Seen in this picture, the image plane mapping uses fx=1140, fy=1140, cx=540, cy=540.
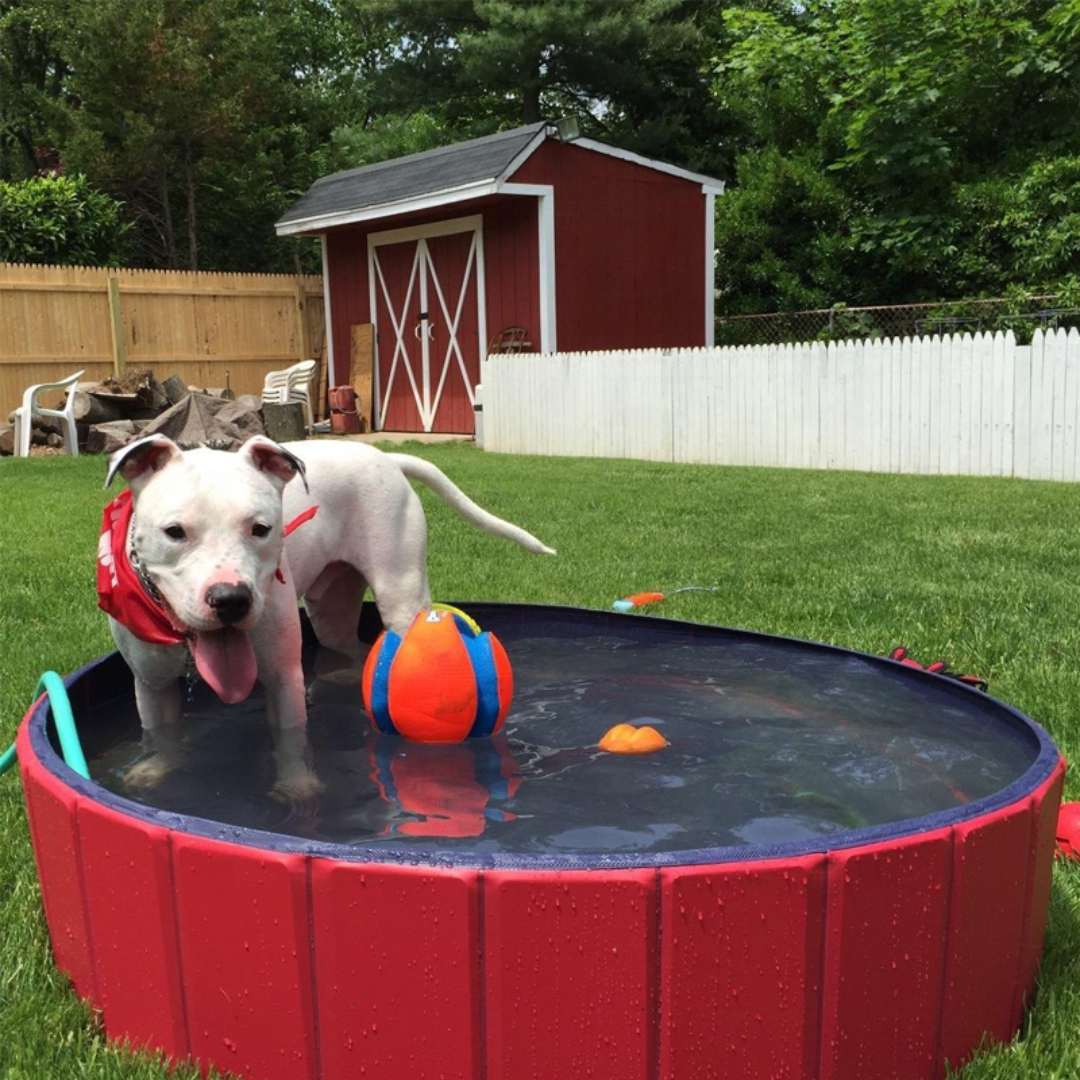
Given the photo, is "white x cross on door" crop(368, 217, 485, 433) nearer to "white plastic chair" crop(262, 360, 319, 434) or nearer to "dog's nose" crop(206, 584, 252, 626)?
"white plastic chair" crop(262, 360, 319, 434)

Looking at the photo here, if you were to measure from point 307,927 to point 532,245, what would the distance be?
14787mm

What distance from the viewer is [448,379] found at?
56.5 ft

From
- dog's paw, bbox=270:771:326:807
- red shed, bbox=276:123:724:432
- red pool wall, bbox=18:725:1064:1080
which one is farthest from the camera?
red shed, bbox=276:123:724:432

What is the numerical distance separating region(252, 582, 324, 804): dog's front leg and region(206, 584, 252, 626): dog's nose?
397mm

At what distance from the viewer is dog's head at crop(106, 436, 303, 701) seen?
7.96ft

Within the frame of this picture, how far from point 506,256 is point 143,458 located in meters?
14.0

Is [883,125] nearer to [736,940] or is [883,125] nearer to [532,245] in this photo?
[532,245]

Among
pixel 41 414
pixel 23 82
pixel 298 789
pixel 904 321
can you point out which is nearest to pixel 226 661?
pixel 298 789

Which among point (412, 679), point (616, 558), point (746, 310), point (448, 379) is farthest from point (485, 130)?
point (412, 679)

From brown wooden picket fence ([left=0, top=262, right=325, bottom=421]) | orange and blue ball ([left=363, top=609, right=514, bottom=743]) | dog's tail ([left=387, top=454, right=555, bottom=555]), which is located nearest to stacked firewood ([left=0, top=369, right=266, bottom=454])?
brown wooden picket fence ([left=0, top=262, right=325, bottom=421])

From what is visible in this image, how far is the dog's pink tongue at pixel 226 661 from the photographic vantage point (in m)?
2.57

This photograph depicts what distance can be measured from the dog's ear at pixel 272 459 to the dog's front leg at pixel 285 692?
0.89 feet

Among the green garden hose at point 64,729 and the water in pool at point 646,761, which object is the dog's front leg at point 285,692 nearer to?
the water in pool at point 646,761

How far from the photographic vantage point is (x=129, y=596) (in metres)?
2.61
